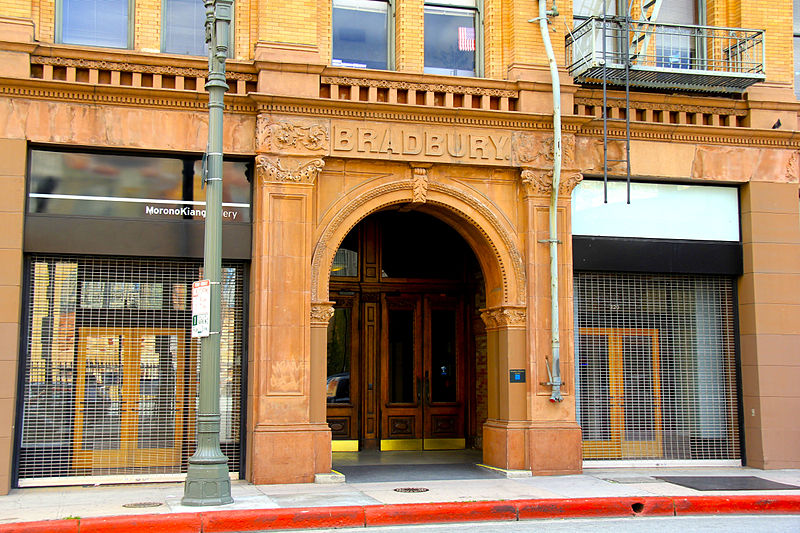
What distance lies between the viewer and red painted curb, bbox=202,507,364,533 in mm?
9703

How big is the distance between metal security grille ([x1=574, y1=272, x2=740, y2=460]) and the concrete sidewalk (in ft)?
4.58

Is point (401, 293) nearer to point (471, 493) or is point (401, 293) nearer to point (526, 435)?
point (526, 435)

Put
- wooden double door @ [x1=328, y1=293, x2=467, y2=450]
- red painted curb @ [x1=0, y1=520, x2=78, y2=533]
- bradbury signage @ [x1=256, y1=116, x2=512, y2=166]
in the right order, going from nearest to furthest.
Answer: red painted curb @ [x1=0, y1=520, x2=78, y2=533], bradbury signage @ [x1=256, y1=116, x2=512, y2=166], wooden double door @ [x1=328, y1=293, x2=467, y2=450]

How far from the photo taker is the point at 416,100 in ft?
46.1

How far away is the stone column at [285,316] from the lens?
1268 cm

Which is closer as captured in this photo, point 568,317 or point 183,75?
point 183,75

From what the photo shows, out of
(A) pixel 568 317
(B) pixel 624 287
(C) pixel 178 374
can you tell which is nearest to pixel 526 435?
(A) pixel 568 317

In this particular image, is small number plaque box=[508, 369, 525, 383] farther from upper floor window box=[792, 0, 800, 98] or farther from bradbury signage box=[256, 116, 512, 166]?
upper floor window box=[792, 0, 800, 98]

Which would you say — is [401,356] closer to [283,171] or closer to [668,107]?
[283,171]

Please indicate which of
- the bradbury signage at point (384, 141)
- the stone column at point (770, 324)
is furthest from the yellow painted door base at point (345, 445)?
the stone column at point (770, 324)

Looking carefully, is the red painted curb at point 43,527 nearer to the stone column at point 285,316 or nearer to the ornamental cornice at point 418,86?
the stone column at point 285,316

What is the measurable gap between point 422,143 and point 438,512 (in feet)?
19.5

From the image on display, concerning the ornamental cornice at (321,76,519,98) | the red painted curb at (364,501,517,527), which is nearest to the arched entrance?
the ornamental cornice at (321,76,519,98)

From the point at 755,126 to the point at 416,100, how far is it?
241 inches
